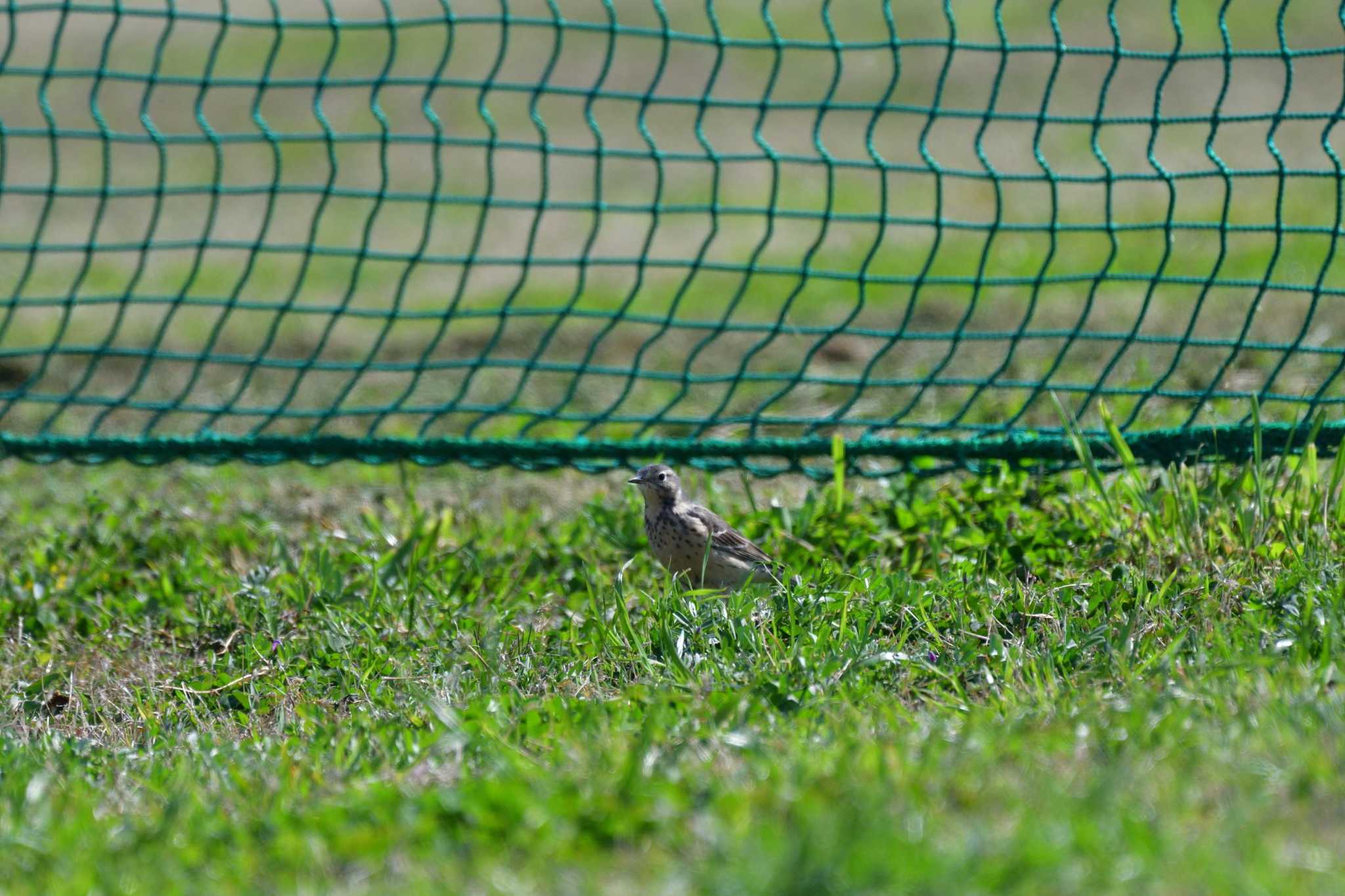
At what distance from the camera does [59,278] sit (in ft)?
34.2

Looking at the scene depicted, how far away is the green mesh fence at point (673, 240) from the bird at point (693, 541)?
0.58 metres

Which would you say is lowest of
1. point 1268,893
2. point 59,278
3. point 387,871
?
point 59,278

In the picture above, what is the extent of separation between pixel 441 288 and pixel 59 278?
2.76m

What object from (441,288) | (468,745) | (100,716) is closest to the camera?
(468,745)

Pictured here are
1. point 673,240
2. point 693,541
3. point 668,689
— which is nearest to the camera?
point 668,689

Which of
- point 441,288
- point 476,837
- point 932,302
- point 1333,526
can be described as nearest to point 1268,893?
point 476,837

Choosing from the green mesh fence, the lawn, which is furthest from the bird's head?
the green mesh fence

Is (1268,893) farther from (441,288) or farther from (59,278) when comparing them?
(59,278)

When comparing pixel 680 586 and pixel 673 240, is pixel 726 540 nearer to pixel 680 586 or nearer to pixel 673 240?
pixel 680 586

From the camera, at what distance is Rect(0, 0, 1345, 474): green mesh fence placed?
538 cm

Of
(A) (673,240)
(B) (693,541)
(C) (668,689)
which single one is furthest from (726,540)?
(A) (673,240)

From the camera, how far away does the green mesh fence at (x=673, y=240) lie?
5.38m

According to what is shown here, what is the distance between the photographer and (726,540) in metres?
4.77

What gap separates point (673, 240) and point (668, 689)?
684cm
